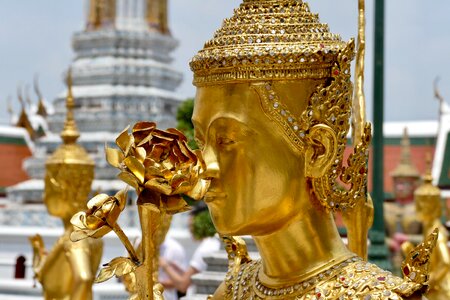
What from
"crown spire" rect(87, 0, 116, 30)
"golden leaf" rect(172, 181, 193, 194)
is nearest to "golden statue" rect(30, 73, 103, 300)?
"golden leaf" rect(172, 181, 193, 194)

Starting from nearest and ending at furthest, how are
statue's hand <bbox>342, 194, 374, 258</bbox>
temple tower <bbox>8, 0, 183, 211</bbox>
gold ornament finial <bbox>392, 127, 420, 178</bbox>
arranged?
statue's hand <bbox>342, 194, 374, 258</bbox>, temple tower <bbox>8, 0, 183, 211</bbox>, gold ornament finial <bbox>392, 127, 420, 178</bbox>

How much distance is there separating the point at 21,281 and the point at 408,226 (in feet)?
17.0

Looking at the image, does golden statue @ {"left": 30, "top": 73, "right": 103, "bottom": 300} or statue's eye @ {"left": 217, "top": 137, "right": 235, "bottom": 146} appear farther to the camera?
golden statue @ {"left": 30, "top": 73, "right": 103, "bottom": 300}

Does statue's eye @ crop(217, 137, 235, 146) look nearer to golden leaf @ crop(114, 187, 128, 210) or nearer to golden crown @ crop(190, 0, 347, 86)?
golden crown @ crop(190, 0, 347, 86)

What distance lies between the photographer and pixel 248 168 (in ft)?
8.34

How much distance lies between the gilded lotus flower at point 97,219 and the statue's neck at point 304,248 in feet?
1.25

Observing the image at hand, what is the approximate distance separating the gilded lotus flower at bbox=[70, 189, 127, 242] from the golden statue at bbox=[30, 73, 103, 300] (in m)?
3.18

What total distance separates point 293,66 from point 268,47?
7 cm

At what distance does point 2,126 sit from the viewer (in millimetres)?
15906

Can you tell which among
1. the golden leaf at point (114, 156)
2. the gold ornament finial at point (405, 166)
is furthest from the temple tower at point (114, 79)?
the golden leaf at point (114, 156)

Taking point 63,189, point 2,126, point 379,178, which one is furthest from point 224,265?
point 2,126

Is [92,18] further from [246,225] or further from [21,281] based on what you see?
[246,225]

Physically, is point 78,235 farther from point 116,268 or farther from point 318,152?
point 318,152

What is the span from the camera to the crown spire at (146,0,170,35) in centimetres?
1452
